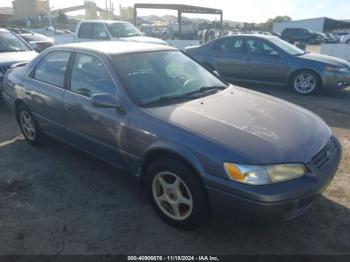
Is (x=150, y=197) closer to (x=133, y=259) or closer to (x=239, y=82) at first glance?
(x=133, y=259)

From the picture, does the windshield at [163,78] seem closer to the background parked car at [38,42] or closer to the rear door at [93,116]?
the rear door at [93,116]

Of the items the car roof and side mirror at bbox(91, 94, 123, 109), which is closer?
side mirror at bbox(91, 94, 123, 109)

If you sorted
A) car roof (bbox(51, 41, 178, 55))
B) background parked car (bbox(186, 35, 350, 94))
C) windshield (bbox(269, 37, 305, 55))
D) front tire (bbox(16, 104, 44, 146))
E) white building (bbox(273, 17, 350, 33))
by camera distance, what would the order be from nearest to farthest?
car roof (bbox(51, 41, 178, 55)) < front tire (bbox(16, 104, 44, 146)) < background parked car (bbox(186, 35, 350, 94)) < windshield (bbox(269, 37, 305, 55)) < white building (bbox(273, 17, 350, 33))

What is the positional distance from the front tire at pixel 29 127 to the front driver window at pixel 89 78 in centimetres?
127

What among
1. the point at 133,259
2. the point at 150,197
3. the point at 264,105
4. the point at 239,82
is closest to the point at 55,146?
the point at 150,197

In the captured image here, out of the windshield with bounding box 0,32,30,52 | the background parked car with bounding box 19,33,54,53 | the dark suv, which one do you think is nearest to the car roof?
the windshield with bounding box 0,32,30,52

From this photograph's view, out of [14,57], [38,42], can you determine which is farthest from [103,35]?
[14,57]

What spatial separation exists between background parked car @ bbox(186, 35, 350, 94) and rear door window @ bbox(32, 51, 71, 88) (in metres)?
4.97

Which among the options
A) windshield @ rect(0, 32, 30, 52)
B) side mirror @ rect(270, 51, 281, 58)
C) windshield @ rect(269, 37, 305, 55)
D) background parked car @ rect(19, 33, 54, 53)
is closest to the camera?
windshield @ rect(0, 32, 30, 52)

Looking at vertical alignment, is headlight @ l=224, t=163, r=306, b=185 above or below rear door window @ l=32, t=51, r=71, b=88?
below

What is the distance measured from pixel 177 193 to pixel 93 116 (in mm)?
1262

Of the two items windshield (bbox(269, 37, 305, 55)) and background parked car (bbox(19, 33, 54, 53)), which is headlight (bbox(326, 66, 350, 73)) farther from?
background parked car (bbox(19, 33, 54, 53))

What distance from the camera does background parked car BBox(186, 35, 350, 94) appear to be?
7605mm

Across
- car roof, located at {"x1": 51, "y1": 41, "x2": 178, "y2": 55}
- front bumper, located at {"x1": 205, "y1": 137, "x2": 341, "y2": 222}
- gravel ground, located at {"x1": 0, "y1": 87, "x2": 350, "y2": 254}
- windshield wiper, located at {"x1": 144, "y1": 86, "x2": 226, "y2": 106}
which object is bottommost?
gravel ground, located at {"x1": 0, "y1": 87, "x2": 350, "y2": 254}
